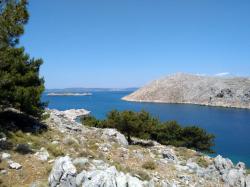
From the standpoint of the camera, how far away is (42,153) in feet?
63.5

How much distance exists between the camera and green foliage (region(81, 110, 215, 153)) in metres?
41.8

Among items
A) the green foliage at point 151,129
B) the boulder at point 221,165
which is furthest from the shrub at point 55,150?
the green foliage at point 151,129

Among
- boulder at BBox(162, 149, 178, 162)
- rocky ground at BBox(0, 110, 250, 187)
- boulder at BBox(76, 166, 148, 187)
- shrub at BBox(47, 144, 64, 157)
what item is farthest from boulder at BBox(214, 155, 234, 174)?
boulder at BBox(76, 166, 148, 187)

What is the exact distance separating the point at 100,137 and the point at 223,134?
7210 centimetres

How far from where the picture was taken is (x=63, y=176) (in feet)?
48.0

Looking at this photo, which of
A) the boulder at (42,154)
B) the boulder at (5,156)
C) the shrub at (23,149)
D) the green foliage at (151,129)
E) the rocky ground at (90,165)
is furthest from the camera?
the green foliage at (151,129)

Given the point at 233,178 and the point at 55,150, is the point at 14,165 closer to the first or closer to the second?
the point at 55,150

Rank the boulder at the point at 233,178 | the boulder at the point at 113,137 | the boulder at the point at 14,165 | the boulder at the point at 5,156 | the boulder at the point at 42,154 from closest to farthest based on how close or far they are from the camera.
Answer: the boulder at the point at 14,165
the boulder at the point at 5,156
the boulder at the point at 42,154
the boulder at the point at 233,178
the boulder at the point at 113,137

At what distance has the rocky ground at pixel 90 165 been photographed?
578 inches

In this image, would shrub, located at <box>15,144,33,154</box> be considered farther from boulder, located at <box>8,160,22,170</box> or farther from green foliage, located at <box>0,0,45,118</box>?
green foliage, located at <box>0,0,45,118</box>

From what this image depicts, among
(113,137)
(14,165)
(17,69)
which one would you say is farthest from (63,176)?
(113,137)

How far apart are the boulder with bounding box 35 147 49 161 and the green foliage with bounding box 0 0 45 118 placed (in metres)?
4.94

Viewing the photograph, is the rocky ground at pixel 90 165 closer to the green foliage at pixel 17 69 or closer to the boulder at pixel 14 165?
the boulder at pixel 14 165

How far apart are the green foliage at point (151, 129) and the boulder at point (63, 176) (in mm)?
24605
